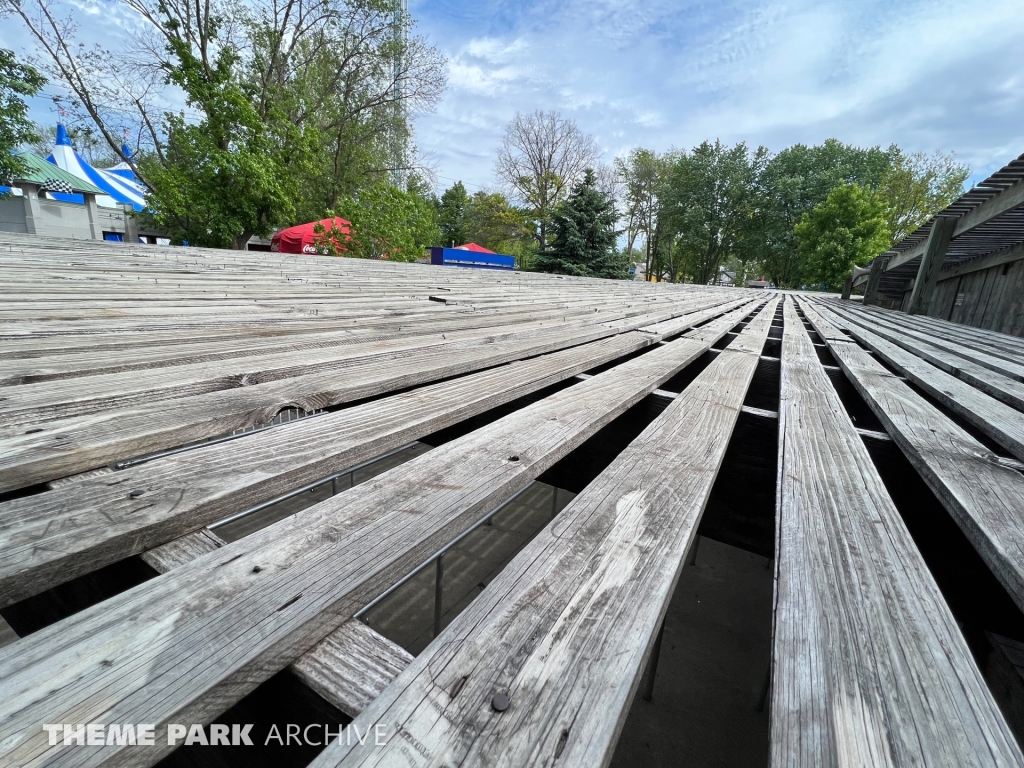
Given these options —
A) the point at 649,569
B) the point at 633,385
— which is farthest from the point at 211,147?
the point at 649,569

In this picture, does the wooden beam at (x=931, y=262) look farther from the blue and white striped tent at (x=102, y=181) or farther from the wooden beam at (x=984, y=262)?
the blue and white striped tent at (x=102, y=181)

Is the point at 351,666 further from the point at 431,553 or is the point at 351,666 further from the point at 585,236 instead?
the point at 585,236

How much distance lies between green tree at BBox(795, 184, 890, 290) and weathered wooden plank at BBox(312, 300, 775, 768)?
27721 millimetres

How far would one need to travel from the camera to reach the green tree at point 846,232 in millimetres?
21750

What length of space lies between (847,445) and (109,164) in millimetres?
53541

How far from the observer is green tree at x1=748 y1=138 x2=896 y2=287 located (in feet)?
91.3

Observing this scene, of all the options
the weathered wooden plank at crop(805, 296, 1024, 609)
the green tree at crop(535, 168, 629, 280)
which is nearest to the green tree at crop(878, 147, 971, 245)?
the green tree at crop(535, 168, 629, 280)

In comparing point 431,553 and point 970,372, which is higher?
point 970,372

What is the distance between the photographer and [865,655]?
1.81 feet

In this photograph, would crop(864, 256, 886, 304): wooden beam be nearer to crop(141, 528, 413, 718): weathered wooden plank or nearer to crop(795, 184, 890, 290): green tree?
crop(795, 184, 890, 290): green tree

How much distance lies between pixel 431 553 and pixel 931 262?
932 cm

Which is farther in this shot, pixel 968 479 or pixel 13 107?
pixel 13 107

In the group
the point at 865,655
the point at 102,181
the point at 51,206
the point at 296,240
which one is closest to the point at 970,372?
the point at 865,655

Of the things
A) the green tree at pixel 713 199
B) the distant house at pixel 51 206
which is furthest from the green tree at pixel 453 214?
the distant house at pixel 51 206
